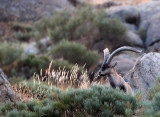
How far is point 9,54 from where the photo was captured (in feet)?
69.5

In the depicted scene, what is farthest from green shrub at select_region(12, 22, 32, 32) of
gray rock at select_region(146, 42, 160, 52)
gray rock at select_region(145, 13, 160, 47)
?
gray rock at select_region(146, 42, 160, 52)

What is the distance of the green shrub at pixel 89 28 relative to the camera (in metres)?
23.2

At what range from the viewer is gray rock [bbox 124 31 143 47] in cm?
2269

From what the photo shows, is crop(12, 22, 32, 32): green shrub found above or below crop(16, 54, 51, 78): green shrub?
above

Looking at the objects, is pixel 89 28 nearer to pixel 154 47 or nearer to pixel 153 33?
pixel 153 33

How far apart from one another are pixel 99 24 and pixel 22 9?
15615 millimetres

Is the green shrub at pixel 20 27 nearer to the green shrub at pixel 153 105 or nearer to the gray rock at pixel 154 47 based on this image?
the gray rock at pixel 154 47

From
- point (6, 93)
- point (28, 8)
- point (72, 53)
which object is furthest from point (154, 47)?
point (28, 8)

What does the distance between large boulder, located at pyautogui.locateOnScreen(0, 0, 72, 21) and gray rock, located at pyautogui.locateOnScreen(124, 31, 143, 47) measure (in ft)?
46.1

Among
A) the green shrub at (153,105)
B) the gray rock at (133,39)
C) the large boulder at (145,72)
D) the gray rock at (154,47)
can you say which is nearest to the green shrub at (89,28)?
the gray rock at (133,39)

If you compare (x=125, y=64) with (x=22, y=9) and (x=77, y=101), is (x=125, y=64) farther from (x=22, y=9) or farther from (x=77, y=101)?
(x=22, y=9)

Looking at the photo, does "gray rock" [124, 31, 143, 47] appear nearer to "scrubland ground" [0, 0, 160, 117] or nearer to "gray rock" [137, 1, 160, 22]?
"scrubland ground" [0, 0, 160, 117]

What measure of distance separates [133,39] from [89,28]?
306cm

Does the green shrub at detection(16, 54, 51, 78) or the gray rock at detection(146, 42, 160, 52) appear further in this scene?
the gray rock at detection(146, 42, 160, 52)
